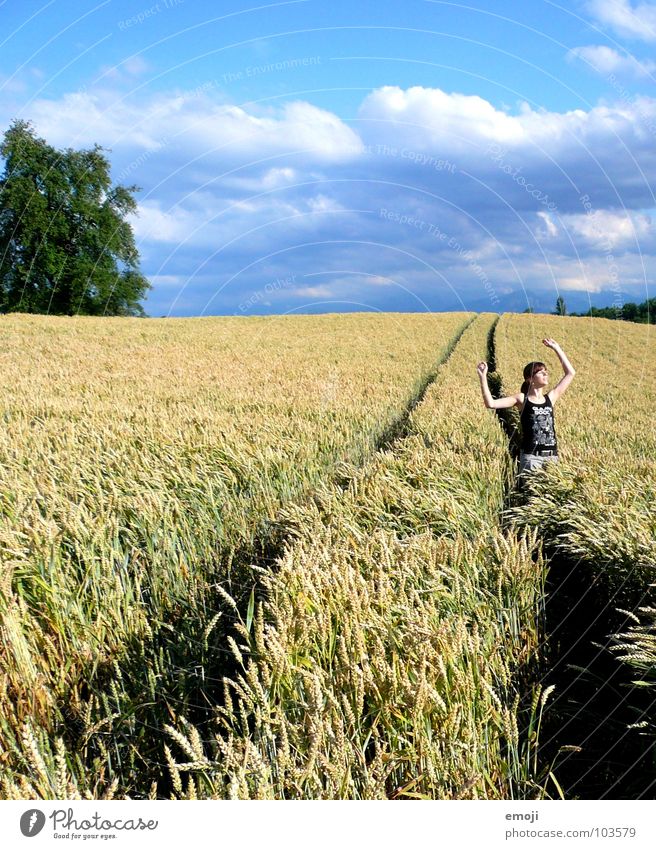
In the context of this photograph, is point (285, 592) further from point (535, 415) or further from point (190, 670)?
point (535, 415)

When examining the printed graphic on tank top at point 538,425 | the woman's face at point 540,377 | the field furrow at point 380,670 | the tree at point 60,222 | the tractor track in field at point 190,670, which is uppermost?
the tree at point 60,222

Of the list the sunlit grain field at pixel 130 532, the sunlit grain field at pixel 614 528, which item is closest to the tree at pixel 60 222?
the sunlit grain field at pixel 130 532

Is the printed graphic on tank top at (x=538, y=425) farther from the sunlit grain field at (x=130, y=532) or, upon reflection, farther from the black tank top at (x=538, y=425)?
the sunlit grain field at (x=130, y=532)

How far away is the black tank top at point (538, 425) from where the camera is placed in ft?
24.1

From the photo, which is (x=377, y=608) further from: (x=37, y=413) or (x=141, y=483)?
(x=37, y=413)

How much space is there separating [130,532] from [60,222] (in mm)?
48002

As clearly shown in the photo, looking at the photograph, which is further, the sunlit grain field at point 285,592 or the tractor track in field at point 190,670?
the tractor track in field at point 190,670

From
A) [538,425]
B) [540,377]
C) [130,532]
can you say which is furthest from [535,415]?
[130,532]

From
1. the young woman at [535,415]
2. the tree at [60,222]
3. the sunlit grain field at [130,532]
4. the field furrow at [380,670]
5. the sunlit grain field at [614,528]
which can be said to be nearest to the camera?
the field furrow at [380,670]

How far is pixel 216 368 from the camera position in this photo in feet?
55.6

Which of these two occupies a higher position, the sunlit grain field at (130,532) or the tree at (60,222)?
the tree at (60,222)

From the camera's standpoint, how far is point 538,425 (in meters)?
7.34
